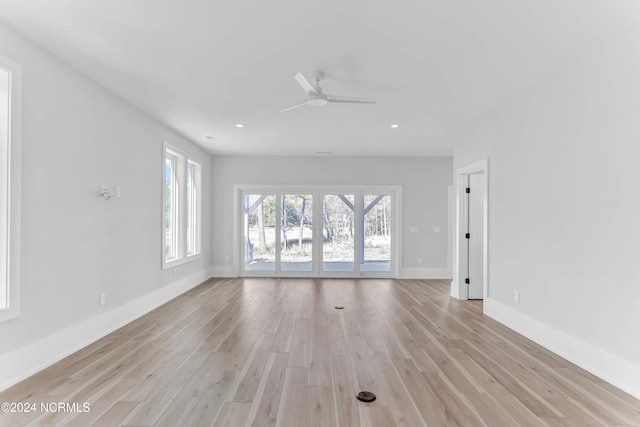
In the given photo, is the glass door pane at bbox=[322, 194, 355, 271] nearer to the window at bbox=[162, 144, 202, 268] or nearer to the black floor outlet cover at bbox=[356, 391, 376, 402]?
the window at bbox=[162, 144, 202, 268]

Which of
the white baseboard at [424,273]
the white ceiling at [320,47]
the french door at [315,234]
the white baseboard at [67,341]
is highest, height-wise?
the white ceiling at [320,47]

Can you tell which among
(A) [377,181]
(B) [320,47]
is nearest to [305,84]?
(B) [320,47]

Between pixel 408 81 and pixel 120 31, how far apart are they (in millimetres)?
2594

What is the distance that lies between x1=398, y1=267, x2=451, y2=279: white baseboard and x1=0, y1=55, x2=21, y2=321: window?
6554mm

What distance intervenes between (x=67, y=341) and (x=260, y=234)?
187 inches

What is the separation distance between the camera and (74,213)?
3.38 metres

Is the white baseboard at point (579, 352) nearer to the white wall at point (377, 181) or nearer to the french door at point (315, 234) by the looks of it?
the white wall at point (377, 181)

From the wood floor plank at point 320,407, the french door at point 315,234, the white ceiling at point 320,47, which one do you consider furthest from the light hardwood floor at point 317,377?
the french door at point 315,234

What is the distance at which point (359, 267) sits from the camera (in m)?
7.76

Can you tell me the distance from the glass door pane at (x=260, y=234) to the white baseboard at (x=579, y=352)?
4.85 meters

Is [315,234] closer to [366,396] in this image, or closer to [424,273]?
[424,273]

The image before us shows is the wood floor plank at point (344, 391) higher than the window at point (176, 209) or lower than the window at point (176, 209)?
lower

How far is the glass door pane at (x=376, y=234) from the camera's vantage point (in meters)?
7.79

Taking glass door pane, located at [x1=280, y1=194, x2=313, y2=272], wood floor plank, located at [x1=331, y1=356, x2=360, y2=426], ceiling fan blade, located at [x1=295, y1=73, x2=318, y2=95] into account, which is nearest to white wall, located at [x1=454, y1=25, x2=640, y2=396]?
wood floor plank, located at [x1=331, y1=356, x2=360, y2=426]
